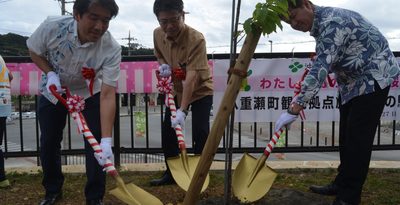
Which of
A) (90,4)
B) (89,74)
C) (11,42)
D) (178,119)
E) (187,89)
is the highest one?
(11,42)

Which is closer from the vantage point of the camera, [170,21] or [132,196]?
[132,196]

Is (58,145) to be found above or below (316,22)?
below

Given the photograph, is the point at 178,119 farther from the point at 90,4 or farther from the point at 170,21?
the point at 90,4

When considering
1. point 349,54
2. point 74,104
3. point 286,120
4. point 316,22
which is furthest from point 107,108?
point 349,54

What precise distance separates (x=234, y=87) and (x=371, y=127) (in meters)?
1.07

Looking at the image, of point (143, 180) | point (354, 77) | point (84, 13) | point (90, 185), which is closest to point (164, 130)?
point (143, 180)

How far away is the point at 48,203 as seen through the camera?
3.04 metres

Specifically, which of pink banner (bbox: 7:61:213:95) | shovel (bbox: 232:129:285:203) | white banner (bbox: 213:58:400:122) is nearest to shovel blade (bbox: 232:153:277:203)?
shovel (bbox: 232:129:285:203)

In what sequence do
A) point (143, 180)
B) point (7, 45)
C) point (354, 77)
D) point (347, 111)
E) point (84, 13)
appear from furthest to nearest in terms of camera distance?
1. point (7, 45)
2. point (143, 180)
3. point (347, 111)
4. point (354, 77)
5. point (84, 13)

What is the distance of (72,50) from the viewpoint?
2.72 meters

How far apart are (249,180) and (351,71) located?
985 mm

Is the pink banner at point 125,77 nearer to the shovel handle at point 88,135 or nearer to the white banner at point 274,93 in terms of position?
the white banner at point 274,93

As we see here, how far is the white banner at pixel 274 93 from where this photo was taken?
468 centimetres

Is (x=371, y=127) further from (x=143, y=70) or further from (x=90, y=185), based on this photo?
(x=143, y=70)
